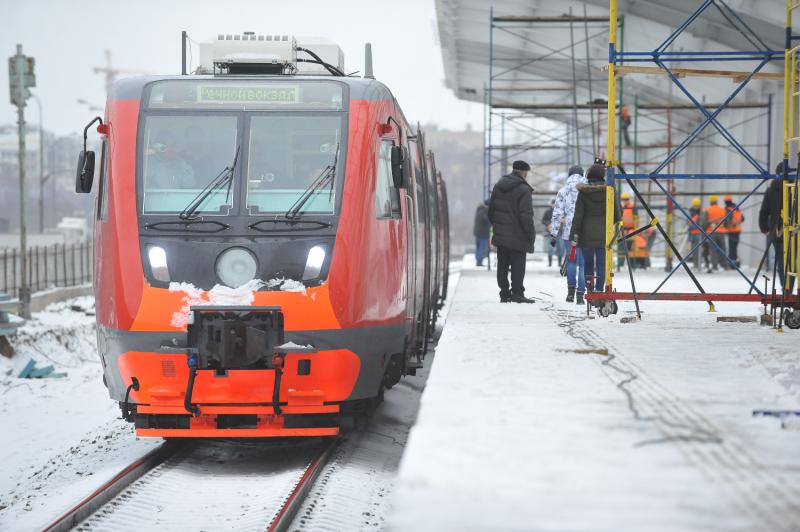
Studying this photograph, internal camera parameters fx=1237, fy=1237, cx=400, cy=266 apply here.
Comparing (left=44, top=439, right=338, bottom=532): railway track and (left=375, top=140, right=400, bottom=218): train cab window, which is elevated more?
(left=375, top=140, right=400, bottom=218): train cab window

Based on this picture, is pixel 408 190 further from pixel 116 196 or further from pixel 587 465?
pixel 587 465

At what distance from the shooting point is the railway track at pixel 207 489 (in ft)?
25.4

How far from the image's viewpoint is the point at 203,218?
31.4 feet

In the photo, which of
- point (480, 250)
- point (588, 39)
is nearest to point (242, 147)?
point (588, 39)

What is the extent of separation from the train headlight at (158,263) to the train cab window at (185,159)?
367 millimetres

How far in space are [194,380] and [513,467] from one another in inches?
166

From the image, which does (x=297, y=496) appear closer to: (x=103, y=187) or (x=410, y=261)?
(x=103, y=187)

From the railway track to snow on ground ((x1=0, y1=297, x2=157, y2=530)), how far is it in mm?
235

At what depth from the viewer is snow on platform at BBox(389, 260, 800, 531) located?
15.1ft

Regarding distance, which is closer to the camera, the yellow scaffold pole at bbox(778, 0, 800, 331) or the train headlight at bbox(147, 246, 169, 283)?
the train headlight at bbox(147, 246, 169, 283)

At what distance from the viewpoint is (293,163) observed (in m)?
9.80

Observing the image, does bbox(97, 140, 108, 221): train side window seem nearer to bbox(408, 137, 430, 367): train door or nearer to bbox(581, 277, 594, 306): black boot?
bbox(408, 137, 430, 367): train door

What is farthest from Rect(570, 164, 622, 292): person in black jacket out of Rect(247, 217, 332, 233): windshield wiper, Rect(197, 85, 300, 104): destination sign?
Rect(247, 217, 332, 233): windshield wiper

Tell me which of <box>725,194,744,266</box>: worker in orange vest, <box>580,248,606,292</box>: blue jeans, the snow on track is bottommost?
the snow on track
